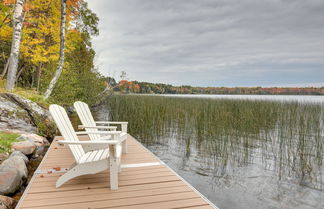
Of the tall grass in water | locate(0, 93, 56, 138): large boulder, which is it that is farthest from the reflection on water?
locate(0, 93, 56, 138): large boulder

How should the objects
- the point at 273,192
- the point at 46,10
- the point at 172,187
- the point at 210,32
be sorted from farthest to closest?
the point at 210,32, the point at 46,10, the point at 273,192, the point at 172,187

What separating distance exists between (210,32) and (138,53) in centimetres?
683

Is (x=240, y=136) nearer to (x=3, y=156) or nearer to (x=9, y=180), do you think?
(x=9, y=180)

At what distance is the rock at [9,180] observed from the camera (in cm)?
229

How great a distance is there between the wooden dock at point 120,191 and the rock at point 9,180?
25 cm

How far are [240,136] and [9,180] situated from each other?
4829 millimetres

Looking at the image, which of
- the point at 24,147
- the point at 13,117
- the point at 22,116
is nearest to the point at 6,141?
the point at 24,147

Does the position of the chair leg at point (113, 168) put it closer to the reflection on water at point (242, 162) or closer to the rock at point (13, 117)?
the reflection on water at point (242, 162)

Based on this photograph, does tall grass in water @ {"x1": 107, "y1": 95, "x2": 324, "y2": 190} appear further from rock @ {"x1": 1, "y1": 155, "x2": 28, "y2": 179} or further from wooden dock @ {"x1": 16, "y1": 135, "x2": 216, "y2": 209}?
rock @ {"x1": 1, "y1": 155, "x2": 28, "y2": 179}

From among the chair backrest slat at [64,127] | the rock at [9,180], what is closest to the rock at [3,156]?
the rock at [9,180]

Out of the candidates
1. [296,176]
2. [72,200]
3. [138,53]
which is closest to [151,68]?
[138,53]

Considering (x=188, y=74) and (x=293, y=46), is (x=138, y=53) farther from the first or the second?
(x=293, y=46)

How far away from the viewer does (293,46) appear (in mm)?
15422

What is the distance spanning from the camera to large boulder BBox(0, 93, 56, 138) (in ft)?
15.7
